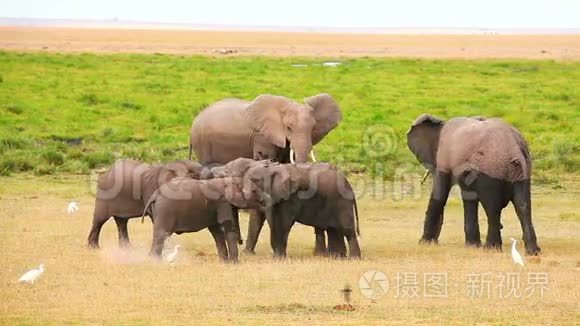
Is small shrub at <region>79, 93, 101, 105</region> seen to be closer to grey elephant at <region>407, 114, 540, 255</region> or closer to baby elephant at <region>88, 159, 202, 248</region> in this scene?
grey elephant at <region>407, 114, 540, 255</region>

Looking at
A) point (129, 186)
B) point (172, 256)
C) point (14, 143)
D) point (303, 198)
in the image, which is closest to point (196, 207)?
point (172, 256)

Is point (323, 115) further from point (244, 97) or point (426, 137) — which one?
point (244, 97)

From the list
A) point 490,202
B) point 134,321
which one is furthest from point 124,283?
point 490,202

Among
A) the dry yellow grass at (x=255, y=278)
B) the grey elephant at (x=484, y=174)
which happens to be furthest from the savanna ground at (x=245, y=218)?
the grey elephant at (x=484, y=174)

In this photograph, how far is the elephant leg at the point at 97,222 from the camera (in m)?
15.9

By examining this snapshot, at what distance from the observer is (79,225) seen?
1803 centimetres

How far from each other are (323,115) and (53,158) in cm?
819

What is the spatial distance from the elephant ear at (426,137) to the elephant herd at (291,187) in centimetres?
1

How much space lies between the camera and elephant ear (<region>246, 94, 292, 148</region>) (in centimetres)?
1751

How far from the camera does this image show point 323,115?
1798cm

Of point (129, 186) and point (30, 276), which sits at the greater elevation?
point (129, 186)

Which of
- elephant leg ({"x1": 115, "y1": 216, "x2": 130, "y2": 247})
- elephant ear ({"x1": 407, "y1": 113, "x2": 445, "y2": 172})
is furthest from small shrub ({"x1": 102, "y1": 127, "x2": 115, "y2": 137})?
elephant leg ({"x1": 115, "y1": 216, "x2": 130, "y2": 247})

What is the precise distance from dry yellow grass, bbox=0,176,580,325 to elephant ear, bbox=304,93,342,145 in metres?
1.41

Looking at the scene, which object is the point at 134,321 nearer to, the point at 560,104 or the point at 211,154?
the point at 211,154
